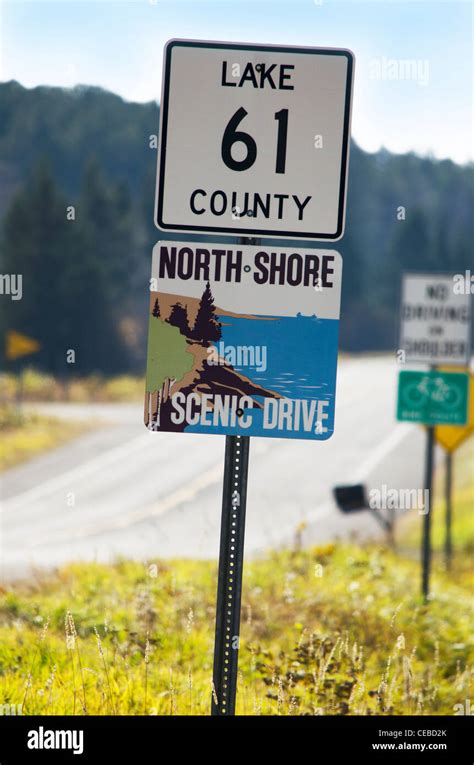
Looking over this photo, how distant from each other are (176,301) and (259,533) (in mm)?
14300

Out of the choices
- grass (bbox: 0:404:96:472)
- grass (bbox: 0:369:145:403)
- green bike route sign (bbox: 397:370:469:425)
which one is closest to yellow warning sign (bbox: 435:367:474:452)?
green bike route sign (bbox: 397:370:469:425)

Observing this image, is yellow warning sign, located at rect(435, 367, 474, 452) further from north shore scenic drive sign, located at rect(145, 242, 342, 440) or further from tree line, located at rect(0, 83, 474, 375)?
north shore scenic drive sign, located at rect(145, 242, 342, 440)

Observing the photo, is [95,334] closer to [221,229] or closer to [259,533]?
[259,533]

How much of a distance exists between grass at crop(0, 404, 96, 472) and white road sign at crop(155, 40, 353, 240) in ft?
69.6

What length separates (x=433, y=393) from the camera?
10.7 metres

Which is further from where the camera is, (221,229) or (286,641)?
(286,641)

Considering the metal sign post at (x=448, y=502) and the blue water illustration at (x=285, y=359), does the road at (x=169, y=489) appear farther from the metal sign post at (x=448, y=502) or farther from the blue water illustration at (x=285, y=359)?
the blue water illustration at (x=285, y=359)

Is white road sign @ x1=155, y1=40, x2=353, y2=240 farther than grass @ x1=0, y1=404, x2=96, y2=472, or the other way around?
grass @ x1=0, y1=404, x2=96, y2=472

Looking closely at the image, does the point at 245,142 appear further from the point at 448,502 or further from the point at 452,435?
the point at 448,502

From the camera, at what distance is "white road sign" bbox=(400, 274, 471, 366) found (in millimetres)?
11148

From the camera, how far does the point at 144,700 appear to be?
526 centimetres

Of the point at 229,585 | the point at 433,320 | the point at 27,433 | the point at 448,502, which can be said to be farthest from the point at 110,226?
the point at 229,585

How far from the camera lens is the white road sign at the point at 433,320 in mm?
11148
